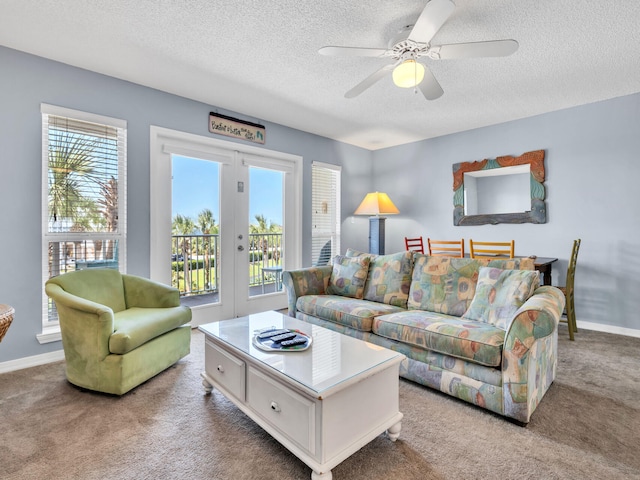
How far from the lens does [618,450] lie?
1601mm

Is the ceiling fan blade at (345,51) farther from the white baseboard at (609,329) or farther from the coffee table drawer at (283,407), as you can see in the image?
the white baseboard at (609,329)

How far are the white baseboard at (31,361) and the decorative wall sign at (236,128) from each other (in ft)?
8.41

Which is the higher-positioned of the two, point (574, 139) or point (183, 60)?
point (183, 60)

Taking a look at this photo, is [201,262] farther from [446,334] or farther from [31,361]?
[446,334]

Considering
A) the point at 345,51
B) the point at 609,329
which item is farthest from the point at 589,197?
the point at 345,51

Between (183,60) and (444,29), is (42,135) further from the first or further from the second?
(444,29)

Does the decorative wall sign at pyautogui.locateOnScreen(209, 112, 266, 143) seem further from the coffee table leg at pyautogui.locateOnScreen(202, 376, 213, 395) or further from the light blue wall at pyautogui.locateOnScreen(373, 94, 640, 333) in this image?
the light blue wall at pyautogui.locateOnScreen(373, 94, 640, 333)

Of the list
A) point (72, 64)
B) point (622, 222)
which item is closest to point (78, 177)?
point (72, 64)

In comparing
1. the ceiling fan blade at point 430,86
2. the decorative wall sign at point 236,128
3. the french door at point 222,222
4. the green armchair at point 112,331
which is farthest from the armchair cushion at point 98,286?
the ceiling fan blade at point 430,86

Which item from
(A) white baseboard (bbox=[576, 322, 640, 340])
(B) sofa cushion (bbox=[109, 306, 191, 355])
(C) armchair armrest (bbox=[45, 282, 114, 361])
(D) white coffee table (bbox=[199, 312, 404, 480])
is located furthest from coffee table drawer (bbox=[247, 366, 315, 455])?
(A) white baseboard (bbox=[576, 322, 640, 340])

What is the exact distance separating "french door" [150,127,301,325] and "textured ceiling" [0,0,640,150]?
0.63 meters

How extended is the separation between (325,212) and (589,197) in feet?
10.5

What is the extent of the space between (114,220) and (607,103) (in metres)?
5.13

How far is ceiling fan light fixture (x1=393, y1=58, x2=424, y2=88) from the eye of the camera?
2.17 meters
